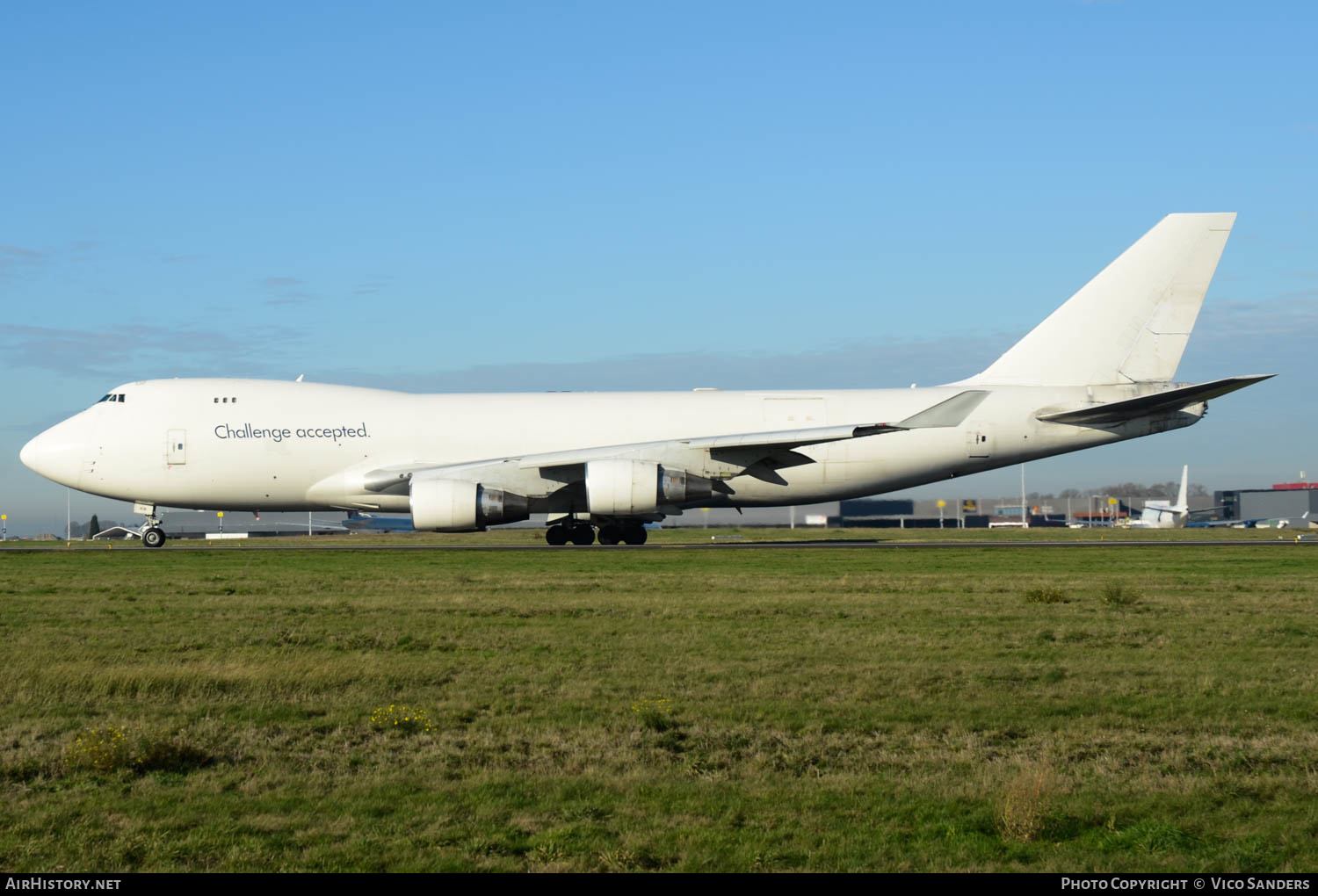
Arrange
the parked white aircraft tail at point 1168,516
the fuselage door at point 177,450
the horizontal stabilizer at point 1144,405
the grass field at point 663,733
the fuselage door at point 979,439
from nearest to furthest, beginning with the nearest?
1. the grass field at point 663,733
2. the horizontal stabilizer at point 1144,405
3. the fuselage door at point 979,439
4. the fuselage door at point 177,450
5. the parked white aircraft tail at point 1168,516

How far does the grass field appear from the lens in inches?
220

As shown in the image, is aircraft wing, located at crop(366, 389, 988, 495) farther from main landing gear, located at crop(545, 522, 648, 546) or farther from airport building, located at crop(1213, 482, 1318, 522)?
airport building, located at crop(1213, 482, 1318, 522)

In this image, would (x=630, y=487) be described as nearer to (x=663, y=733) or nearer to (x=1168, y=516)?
(x=663, y=733)

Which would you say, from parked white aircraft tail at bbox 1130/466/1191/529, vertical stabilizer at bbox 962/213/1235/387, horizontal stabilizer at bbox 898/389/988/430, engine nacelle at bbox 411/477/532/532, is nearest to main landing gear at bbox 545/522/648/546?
engine nacelle at bbox 411/477/532/532

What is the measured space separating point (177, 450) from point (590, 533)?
1200 cm

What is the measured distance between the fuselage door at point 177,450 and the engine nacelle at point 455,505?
25.0ft

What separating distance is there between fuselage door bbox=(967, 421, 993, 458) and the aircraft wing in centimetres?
90

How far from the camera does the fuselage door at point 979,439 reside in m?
31.2

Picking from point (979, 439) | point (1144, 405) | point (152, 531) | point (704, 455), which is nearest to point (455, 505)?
point (704, 455)

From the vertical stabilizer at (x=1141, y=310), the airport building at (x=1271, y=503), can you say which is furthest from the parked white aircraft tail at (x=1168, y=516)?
the vertical stabilizer at (x=1141, y=310)

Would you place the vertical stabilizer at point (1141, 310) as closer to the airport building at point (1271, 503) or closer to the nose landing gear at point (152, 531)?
the nose landing gear at point (152, 531)

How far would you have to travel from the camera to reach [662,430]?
1235 inches

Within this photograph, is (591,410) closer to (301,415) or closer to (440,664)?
(301,415)

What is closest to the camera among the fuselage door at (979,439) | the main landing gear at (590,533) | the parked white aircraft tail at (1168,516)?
the fuselage door at (979,439)
